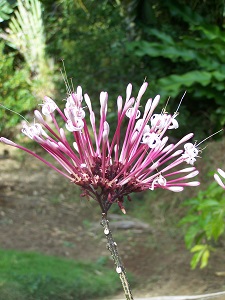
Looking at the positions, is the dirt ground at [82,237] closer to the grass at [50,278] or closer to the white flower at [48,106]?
the grass at [50,278]

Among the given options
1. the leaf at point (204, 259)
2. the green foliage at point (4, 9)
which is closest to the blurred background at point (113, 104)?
the leaf at point (204, 259)

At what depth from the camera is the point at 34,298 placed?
428 cm

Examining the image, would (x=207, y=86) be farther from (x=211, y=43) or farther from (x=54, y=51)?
(x=54, y=51)

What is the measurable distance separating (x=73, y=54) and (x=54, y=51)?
1.49 feet

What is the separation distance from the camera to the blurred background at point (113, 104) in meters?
5.00

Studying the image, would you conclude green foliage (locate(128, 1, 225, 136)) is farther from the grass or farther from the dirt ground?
the grass

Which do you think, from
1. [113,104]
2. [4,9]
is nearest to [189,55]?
[113,104]

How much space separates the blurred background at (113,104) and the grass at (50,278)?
0.04ft

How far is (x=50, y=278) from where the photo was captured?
4.51 m

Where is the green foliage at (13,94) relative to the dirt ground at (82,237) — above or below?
above

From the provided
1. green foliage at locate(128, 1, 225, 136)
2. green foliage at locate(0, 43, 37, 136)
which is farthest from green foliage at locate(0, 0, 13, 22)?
green foliage at locate(128, 1, 225, 136)

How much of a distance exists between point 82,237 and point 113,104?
4.42 feet

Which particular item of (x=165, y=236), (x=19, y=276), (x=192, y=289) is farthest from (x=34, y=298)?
(x=165, y=236)

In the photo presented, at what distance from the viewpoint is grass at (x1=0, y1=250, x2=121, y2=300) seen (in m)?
4.34
